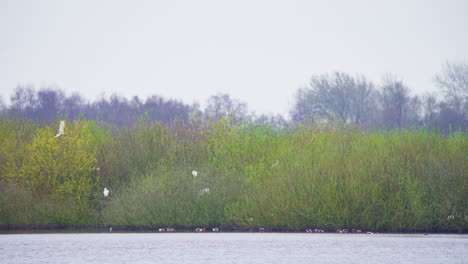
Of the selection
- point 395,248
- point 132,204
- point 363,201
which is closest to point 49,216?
point 132,204

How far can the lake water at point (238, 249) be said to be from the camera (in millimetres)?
11242

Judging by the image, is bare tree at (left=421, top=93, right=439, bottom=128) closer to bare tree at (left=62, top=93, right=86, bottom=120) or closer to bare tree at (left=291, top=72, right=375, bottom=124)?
bare tree at (left=291, top=72, right=375, bottom=124)

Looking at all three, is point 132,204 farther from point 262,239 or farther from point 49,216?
point 262,239

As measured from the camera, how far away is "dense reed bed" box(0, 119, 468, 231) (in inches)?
701

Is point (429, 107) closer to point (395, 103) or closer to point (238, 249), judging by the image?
point (395, 103)

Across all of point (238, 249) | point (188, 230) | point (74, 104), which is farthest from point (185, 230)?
point (74, 104)

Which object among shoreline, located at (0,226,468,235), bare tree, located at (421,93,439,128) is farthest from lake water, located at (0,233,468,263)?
bare tree, located at (421,93,439,128)

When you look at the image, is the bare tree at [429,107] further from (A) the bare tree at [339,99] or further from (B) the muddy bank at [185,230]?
(B) the muddy bank at [185,230]

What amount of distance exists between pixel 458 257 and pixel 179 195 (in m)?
9.53

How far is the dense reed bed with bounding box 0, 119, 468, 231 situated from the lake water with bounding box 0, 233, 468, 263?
169 cm

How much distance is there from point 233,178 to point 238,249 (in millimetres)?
7194

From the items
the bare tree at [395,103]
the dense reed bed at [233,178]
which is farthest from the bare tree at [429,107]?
the dense reed bed at [233,178]

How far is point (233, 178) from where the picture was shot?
2014 centimetres

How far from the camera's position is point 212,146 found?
24188 millimetres
